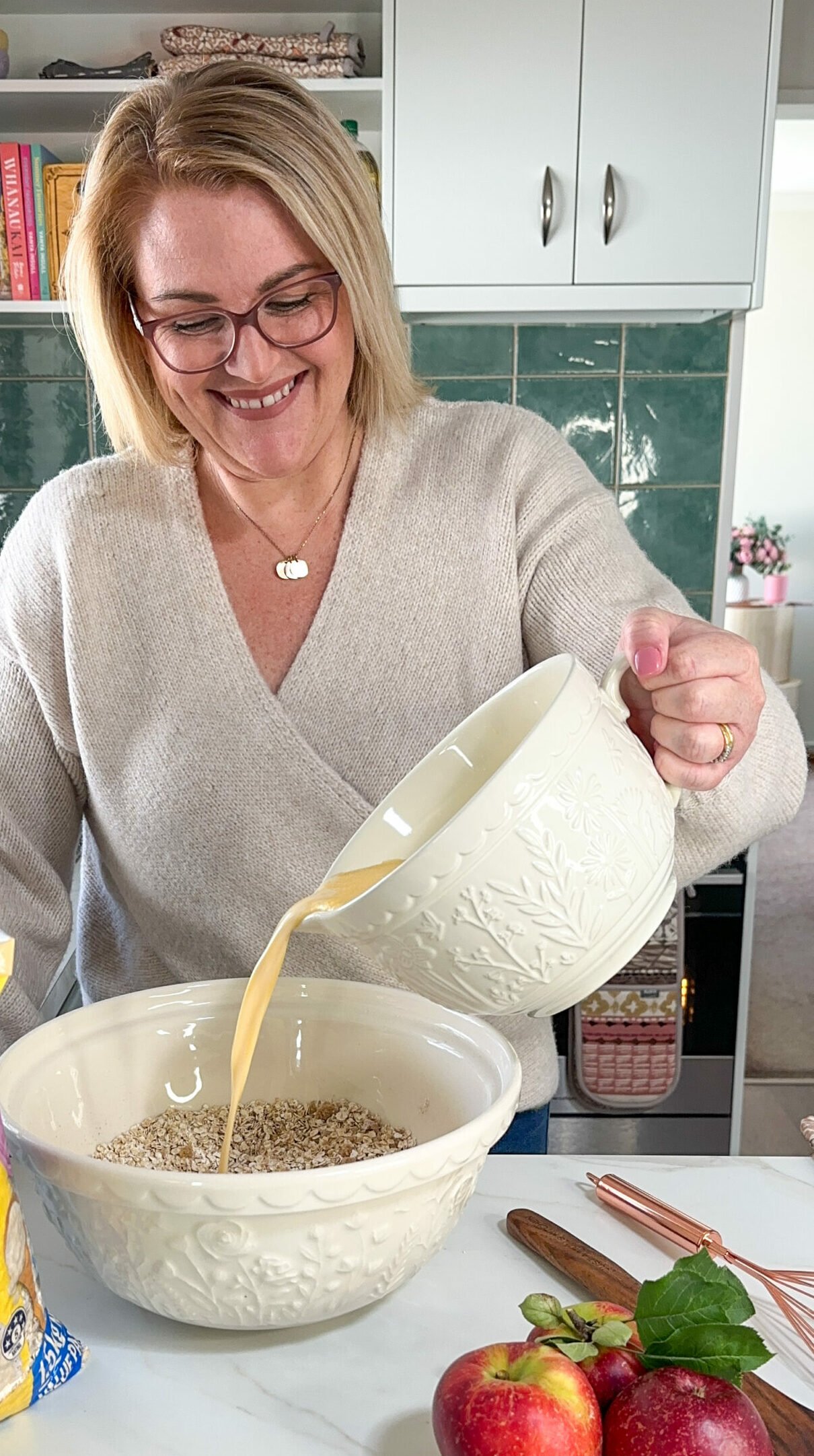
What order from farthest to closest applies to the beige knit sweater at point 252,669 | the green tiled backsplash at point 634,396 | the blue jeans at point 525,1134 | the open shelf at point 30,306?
the green tiled backsplash at point 634,396, the open shelf at point 30,306, the blue jeans at point 525,1134, the beige knit sweater at point 252,669

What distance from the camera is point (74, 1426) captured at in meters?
0.68

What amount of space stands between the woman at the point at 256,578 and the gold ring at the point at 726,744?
0.26m

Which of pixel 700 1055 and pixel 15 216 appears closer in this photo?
pixel 15 216

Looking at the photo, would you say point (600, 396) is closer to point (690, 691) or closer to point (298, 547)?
point (298, 547)

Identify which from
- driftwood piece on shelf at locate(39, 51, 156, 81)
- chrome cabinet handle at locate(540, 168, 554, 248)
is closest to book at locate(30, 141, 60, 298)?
driftwood piece on shelf at locate(39, 51, 156, 81)

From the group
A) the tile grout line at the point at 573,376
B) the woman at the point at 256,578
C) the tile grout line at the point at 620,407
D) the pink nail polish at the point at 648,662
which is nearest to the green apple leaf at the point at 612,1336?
the pink nail polish at the point at 648,662

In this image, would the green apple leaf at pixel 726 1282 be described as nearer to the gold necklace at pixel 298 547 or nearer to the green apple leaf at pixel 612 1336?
the green apple leaf at pixel 612 1336

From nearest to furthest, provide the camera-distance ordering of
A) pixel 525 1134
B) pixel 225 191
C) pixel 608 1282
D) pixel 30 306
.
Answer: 1. pixel 608 1282
2. pixel 225 191
3. pixel 525 1134
4. pixel 30 306

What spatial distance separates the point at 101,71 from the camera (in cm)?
239

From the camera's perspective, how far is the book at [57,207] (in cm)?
243

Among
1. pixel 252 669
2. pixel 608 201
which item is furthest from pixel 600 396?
pixel 252 669

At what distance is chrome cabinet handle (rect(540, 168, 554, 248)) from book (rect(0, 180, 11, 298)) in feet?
3.36

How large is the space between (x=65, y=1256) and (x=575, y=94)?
2151 millimetres

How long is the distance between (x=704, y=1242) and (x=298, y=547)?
72 centimetres
